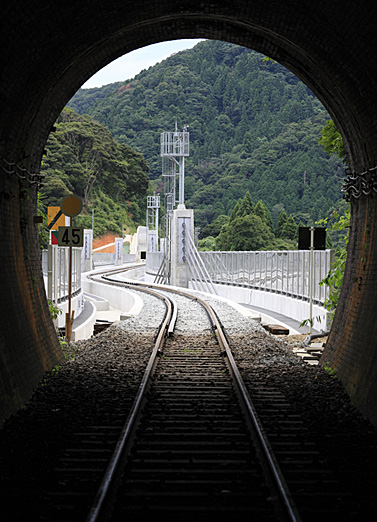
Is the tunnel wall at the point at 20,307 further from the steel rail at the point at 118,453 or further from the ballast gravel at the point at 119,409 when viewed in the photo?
the steel rail at the point at 118,453

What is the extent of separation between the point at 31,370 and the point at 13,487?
11.0ft

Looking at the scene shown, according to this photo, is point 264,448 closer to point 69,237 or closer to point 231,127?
point 69,237

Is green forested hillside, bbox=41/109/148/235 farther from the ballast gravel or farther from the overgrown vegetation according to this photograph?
the ballast gravel

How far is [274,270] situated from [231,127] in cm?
11364

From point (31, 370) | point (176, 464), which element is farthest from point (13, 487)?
point (31, 370)

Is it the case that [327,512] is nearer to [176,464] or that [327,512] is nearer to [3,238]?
[176,464]

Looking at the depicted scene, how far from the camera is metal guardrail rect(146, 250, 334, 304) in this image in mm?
18312

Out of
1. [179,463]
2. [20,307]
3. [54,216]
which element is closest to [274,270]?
[54,216]

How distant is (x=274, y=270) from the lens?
2484cm

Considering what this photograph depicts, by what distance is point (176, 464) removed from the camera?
16.1 ft

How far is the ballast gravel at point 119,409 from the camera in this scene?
4504 millimetres

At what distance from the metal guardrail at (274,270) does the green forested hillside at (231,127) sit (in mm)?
51862

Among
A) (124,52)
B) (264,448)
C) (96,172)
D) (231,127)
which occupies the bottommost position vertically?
(264,448)

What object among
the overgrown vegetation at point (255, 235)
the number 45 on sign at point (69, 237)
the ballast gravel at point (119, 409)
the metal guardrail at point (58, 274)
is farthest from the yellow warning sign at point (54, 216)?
the overgrown vegetation at point (255, 235)
